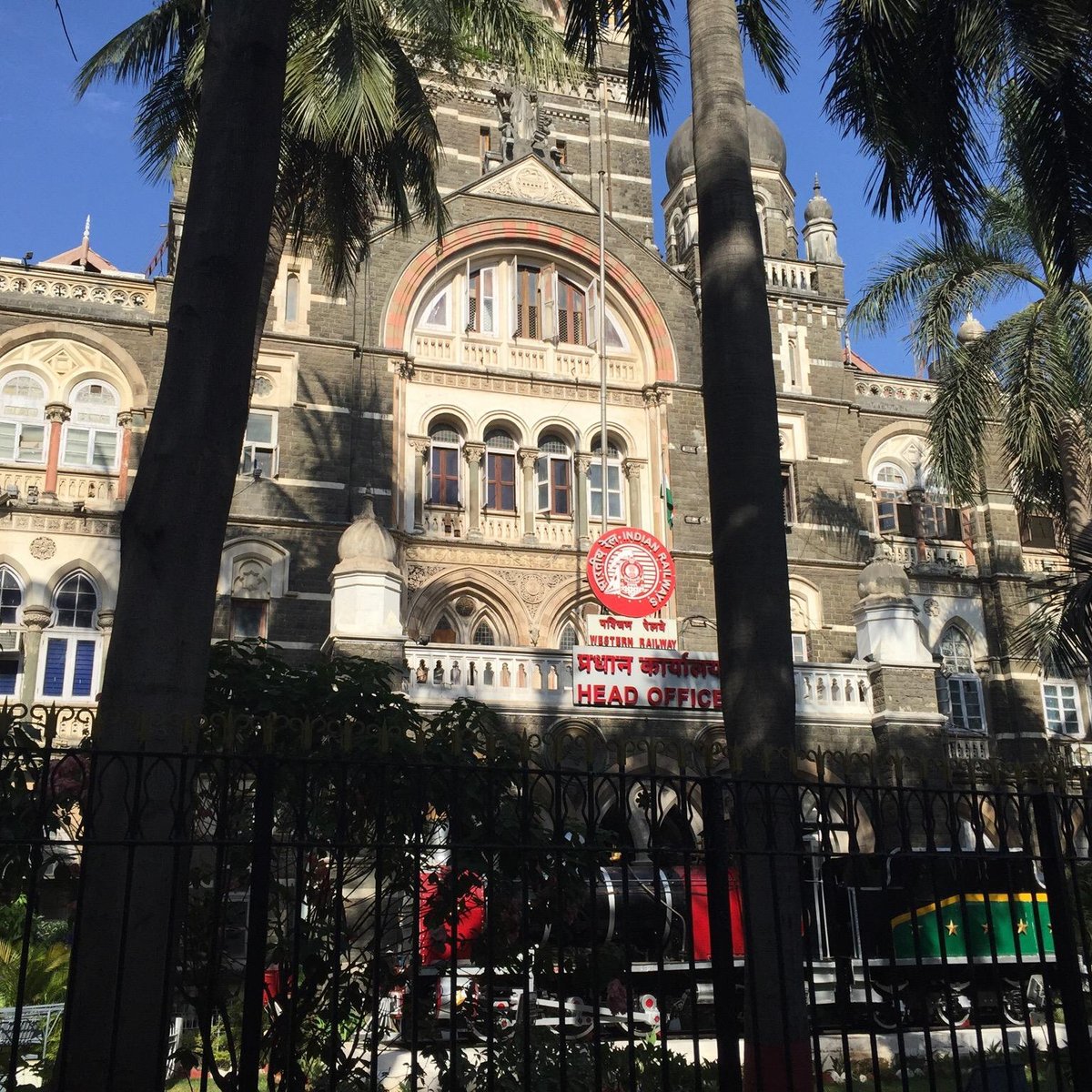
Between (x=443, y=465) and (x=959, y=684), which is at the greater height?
(x=443, y=465)

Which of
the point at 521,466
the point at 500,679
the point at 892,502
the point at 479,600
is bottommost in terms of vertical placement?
the point at 500,679

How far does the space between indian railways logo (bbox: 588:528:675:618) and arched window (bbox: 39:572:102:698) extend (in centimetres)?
928

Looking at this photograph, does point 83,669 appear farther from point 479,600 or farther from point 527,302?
point 527,302

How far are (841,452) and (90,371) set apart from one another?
16478 mm

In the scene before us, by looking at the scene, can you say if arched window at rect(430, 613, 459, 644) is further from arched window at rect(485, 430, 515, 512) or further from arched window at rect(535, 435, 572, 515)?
arched window at rect(535, 435, 572, 515)

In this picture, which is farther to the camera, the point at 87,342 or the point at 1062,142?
the point at 87,342

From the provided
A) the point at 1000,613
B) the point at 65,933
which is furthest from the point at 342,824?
the point at 1000,613

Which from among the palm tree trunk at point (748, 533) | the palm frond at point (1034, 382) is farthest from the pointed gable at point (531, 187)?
the palm tree trunk at point (748, 533)

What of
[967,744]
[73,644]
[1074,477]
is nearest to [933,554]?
[967,744]

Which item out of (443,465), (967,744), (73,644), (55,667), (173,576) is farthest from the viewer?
(967,744)

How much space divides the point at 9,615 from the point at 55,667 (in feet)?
4.22

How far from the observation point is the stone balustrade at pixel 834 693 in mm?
21719

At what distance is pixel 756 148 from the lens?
1303 inches

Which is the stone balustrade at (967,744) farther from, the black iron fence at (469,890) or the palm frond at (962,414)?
the black iron fence at (469,890)
